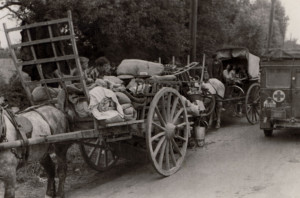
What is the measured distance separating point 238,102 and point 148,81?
265 inches

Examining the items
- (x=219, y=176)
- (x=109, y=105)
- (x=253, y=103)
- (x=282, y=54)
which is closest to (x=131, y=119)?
(x=109, y=105)

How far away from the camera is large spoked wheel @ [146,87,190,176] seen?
23.8 ft

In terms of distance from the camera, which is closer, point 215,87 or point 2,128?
point 2,128

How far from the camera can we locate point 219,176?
757cm

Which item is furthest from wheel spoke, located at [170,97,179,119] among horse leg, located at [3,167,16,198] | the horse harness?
horse leg, located at [3,167,16,198]

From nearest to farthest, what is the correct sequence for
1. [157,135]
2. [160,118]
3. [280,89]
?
[157,135] < [160,118] < [280,89]

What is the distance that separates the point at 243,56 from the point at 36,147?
380 inches

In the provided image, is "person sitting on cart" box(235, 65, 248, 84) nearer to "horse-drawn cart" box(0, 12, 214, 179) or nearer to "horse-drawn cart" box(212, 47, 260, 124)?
"horse-drawn cart" box(212, 47, 260, 124)

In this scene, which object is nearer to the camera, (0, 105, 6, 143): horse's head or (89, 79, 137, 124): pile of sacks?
(0, 105, 6, 143): horse's head

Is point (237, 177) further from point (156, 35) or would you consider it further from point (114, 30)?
point (156, 35)

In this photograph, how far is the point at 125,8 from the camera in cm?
1473

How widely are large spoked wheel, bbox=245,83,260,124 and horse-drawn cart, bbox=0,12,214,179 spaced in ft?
16.4

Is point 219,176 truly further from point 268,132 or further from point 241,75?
point 241,75

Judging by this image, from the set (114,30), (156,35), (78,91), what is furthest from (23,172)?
(156,35)
